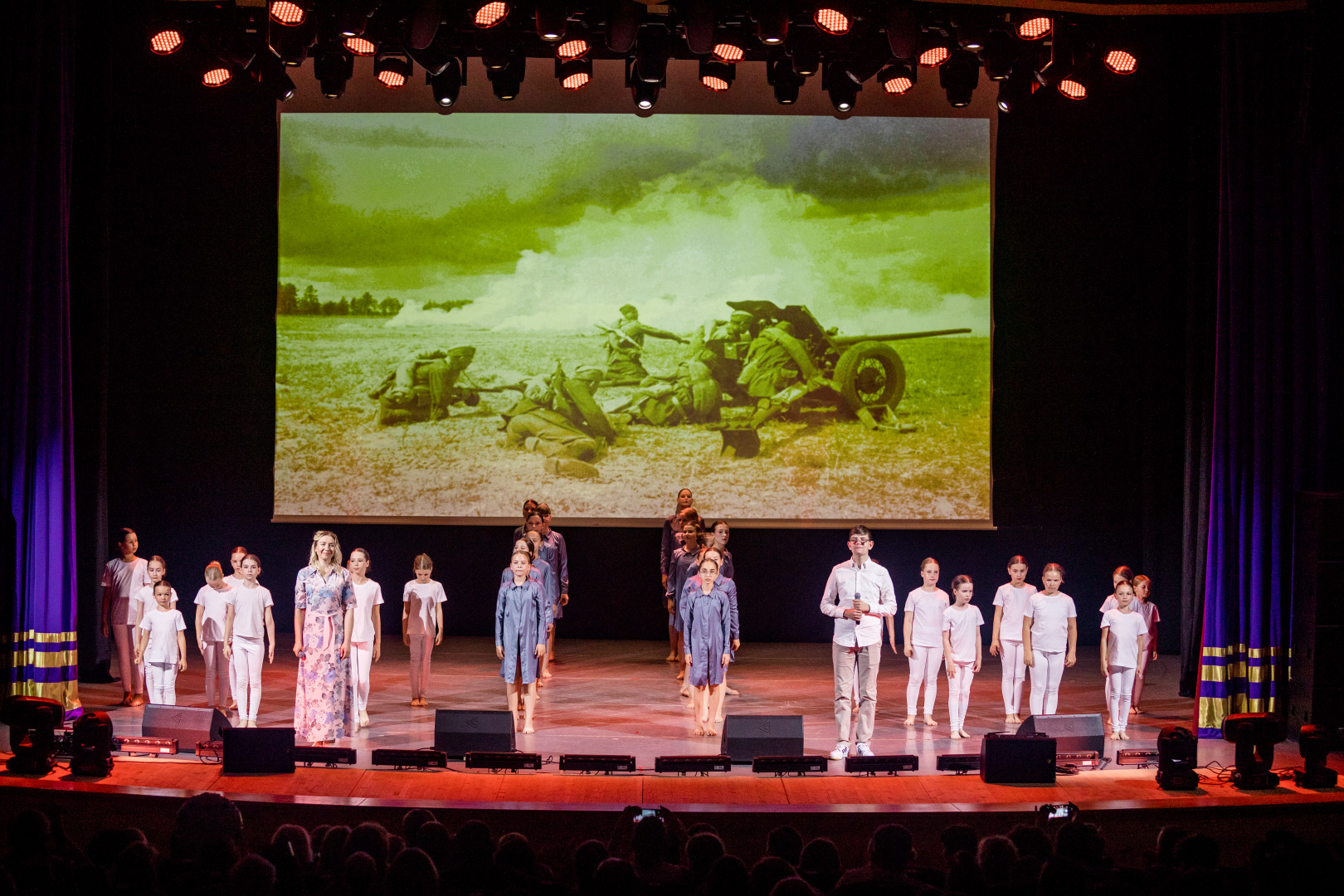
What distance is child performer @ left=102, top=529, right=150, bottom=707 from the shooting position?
10297 mm

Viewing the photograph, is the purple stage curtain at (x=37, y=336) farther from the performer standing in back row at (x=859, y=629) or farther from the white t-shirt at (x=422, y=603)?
the performer standing in back row at (x=859, y=629)

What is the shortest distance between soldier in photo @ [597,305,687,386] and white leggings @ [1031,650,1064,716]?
18.0 ft

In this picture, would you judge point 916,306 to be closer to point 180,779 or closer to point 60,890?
point 180,779

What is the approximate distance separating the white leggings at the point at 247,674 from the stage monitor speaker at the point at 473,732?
6.61 feet

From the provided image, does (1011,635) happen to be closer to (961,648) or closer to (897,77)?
(961,648)

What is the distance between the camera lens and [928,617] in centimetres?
948

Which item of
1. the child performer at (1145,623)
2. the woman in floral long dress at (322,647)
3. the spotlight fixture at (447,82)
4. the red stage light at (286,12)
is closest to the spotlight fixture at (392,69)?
the spotlight fixture at (447,82)

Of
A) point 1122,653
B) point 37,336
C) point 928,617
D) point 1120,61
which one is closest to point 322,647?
point 37,336

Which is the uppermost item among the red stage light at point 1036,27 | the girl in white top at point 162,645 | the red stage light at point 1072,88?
the red stage light at point 1036,27

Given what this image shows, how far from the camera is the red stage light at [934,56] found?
29.2 ft

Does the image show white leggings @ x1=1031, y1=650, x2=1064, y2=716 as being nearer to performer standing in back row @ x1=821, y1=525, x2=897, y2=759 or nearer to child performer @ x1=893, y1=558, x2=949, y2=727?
child performer @ x1=893, y1=558, x2=949, y2=727

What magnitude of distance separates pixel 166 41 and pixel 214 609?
14.7 feet

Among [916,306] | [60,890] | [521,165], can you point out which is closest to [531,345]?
[521,165]

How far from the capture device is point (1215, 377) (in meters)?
9.61
